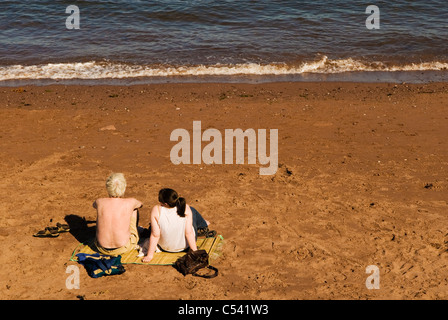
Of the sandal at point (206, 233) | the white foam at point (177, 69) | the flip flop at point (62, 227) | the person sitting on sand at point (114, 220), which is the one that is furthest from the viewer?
the white foam at point (177, 69)

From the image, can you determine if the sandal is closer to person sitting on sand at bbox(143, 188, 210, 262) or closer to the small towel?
person sitting on sand at bbox(143, 188, 210, 262)

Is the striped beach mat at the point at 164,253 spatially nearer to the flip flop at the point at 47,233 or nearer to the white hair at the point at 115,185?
the flip flop at the point at 47,233

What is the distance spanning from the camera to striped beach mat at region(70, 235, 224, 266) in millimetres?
6156

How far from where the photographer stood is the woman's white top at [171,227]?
609cm

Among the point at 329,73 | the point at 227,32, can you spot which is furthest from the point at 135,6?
the point at 329,73

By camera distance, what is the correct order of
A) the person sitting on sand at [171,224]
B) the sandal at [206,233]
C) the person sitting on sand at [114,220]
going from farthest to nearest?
the sandal at [206,233] → the person sitting on sand at [114,220] → the person sitting on sand at [171,224]

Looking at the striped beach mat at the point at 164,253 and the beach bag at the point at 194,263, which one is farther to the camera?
the striped beach mat at the point at 164,253

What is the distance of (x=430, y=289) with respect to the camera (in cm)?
564

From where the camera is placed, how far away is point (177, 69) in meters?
15.3

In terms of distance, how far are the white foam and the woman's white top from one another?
943 centimetres

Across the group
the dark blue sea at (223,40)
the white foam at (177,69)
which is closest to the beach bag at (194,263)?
the dark blue sea at (223,40)

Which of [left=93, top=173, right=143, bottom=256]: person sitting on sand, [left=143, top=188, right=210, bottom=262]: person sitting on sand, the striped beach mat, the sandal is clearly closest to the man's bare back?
[left=93, top=173, right=143, bottom=256]: person sitting on sand

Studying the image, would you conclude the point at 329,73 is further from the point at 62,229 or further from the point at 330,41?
the point at 62,229

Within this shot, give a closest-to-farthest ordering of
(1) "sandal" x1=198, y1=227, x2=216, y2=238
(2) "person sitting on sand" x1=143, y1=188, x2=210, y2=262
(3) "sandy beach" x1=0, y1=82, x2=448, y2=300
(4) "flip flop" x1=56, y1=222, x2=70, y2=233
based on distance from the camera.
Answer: (3) "sandy beach" x1=0, y1=82, x2=448, y2=300, (2) "person sitting on sand" x1=143, y1=188, x2=210, y2=262, (1) "sandal" x1=198, y1=227, x2=216, y2=238, (4) "flip flop" x1=56, y1=222, x2=70, y2=233
